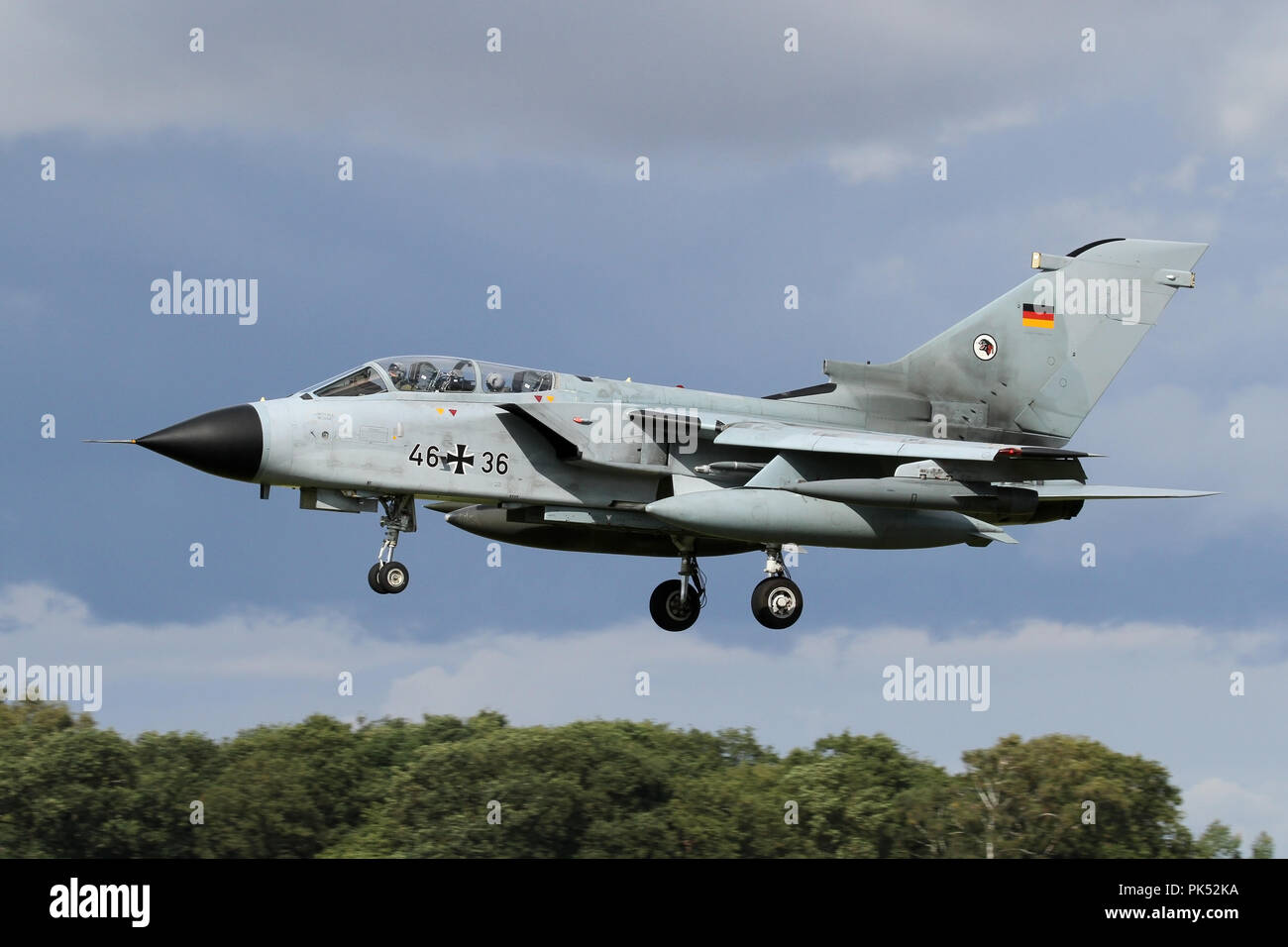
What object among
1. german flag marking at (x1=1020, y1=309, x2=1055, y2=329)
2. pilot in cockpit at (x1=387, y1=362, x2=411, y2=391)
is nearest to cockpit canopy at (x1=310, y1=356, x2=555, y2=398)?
pilot in cockpit at (x1=387, y1=362, x2=411, y2=391)

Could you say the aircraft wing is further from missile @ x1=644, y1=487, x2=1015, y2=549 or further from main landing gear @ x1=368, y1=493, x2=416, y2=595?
main landing gear @ x1=368, y1=493, x2=416, y2=595

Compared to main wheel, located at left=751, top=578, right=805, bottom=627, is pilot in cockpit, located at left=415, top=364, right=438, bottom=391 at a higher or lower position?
higher

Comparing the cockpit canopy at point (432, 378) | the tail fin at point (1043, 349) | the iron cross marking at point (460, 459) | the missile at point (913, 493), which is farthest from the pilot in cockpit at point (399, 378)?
the tail fin at point (1043, 349)

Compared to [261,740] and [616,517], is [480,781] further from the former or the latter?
[616,517]

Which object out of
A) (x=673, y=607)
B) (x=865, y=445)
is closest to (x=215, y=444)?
(x=673, y=607)

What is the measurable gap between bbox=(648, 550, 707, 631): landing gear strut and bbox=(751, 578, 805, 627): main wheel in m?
1.93

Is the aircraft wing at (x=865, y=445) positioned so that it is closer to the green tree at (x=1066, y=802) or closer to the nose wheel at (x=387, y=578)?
the nose wheel at (x=387, y=578)

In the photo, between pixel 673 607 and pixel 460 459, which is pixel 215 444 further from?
pixel 673 607

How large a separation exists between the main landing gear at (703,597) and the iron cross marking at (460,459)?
13.5 ft

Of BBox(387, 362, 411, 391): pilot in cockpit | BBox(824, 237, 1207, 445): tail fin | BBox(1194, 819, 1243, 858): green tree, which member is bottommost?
BBox(1194, 819, 1243, 858): green tree

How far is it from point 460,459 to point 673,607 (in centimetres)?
476

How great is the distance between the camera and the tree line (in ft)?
128
